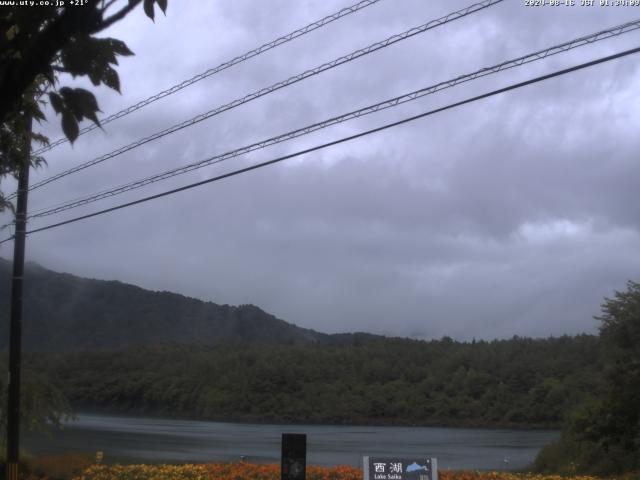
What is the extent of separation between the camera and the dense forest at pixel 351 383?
32312 millimetres

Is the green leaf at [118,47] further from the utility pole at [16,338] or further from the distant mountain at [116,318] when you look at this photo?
the distant mountain at [116,318]

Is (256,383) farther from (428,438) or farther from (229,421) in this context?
(428,438)

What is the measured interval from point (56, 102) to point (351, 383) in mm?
33727

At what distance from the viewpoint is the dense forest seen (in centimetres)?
3231

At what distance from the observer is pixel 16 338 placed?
15141mm

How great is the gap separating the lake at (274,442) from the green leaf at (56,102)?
17010 mm

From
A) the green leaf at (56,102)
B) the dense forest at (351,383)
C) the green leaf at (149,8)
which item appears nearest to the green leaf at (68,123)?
the green leaf at (56,102)

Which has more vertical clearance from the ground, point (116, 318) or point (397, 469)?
point (116, 318)

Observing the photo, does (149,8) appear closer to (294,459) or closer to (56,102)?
(56,102)

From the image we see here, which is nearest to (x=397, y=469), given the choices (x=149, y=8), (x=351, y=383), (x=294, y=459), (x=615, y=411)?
(x=294, y=459)

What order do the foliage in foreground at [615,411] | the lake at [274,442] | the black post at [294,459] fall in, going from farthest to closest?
the lake at [274,442] → the foliage in foreground at [615,411] → the black post at [294,459]

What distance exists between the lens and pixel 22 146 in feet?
23.8

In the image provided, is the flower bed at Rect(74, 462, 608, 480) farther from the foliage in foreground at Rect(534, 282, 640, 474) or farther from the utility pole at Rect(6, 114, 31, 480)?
the foliage in foreground at Rect(534, 282, 640, 474)

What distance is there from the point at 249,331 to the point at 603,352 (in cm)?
3808
